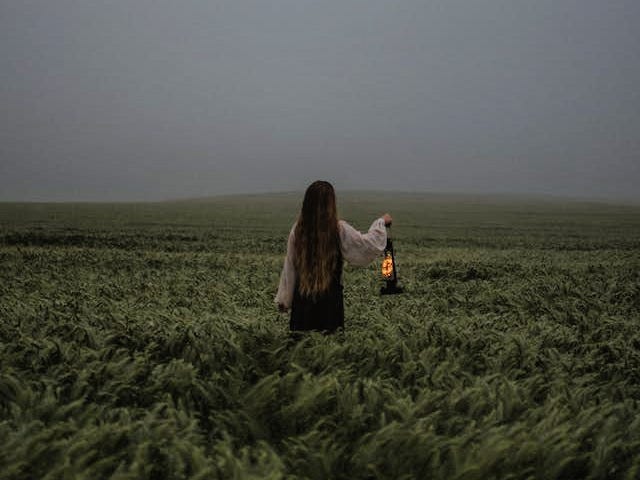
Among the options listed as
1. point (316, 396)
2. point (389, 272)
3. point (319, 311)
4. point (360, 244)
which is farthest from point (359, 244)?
point (316, 396)

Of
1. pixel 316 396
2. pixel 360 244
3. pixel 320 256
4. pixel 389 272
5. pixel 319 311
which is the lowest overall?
pixel 316 396

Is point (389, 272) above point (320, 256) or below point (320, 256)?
below

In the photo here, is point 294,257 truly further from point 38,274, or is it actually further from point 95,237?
point 95,237

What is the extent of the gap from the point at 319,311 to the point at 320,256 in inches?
28.4

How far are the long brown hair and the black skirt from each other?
0.12 metres

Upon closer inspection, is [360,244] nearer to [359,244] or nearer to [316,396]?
[359,244]

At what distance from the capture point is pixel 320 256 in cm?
577

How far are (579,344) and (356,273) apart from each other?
35.1 feet

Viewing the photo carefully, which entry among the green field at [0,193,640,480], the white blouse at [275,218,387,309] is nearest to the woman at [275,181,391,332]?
the white blouse at [275,218,387,309]

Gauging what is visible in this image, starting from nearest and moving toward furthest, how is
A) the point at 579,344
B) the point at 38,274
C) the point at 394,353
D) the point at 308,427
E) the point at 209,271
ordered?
the point at 308,427, the point at 394,353, the point at 579,344, the point at 38,274, the point at 209,271

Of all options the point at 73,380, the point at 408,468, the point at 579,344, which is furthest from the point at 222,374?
the point at 579,344

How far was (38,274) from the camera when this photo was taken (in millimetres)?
15000

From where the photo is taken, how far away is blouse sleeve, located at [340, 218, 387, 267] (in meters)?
5.89

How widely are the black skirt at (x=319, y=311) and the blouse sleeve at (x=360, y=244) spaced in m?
0.40
